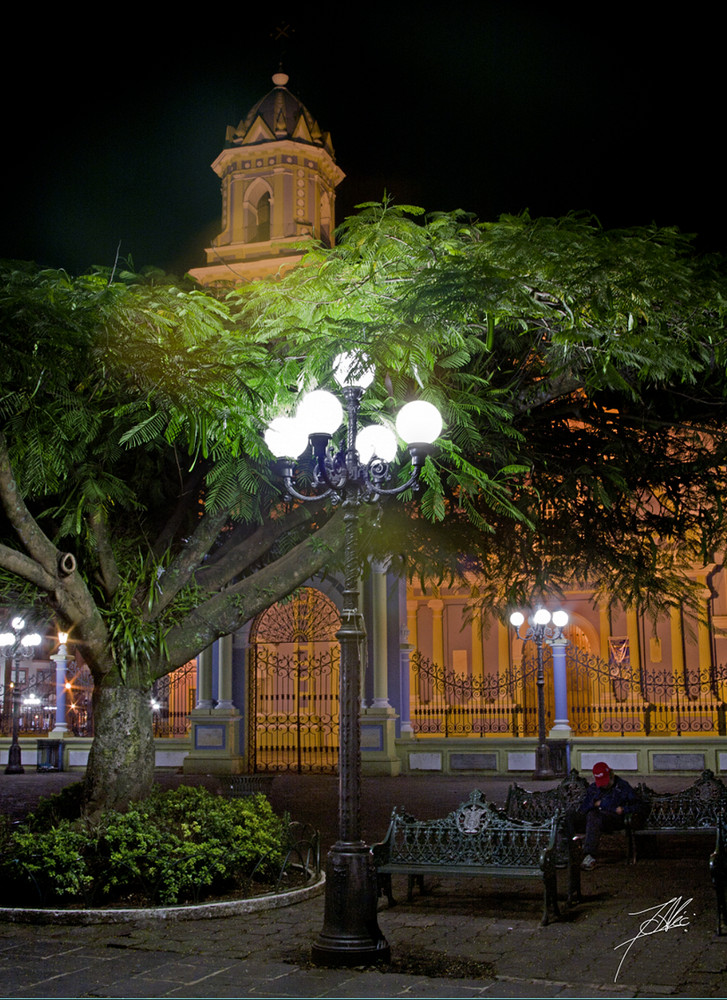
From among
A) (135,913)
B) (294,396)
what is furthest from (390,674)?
(294,396)

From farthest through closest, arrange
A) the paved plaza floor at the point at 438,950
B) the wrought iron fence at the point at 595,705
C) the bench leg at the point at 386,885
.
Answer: the wrought iron fence at the point at 595,705 < the bench leg at the point at 386,885 < the paved plaza floor at the point at 438,950

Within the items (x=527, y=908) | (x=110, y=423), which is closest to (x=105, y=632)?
(x=110, y=423)

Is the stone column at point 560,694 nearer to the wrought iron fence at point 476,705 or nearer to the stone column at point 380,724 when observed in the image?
the wrought iron fence at point 476,705

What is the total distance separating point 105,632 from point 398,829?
3.34m

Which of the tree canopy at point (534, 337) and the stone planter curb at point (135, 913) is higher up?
the tree canopy at point (534, 337)

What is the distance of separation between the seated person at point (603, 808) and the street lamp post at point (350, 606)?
15.5 feet

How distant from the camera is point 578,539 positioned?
12.2 meters

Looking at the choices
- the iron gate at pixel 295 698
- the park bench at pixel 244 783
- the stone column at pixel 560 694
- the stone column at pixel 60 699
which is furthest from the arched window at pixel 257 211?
the park bench at pixel 244 783

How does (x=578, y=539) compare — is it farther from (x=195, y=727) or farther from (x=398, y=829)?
(x=195, y=727)

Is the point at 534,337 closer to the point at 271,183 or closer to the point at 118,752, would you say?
the point at 118,752

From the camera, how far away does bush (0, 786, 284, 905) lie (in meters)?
8.58

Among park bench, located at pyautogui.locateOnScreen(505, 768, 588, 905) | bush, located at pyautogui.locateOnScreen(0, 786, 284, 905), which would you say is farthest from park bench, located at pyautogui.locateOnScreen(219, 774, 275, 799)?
bush, located at pyautogui.locateOnScreen(0, 786, 284, 905)

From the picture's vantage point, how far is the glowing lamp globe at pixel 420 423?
7.14 metres

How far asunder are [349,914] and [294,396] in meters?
4.17
